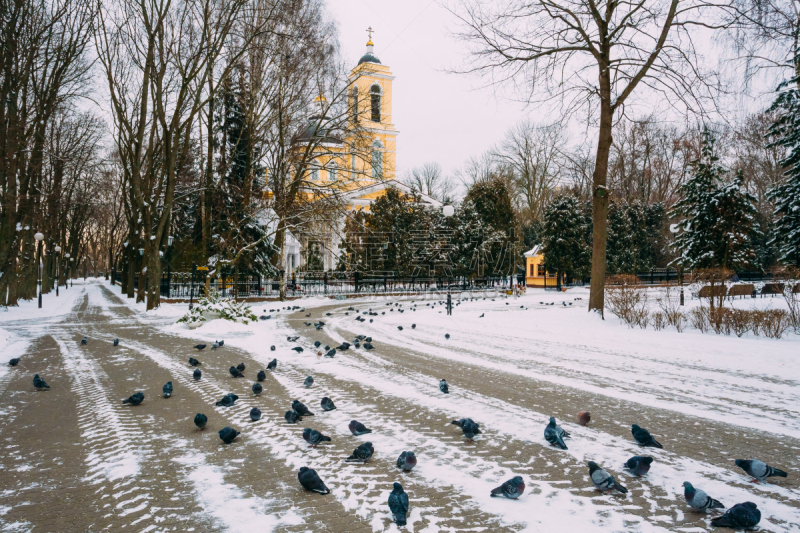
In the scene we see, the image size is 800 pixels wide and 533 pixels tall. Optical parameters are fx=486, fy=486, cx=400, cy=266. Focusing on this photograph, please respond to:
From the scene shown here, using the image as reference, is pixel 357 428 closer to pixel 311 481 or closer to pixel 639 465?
pixel 311 481

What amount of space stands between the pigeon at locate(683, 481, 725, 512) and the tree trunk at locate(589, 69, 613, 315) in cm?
1222

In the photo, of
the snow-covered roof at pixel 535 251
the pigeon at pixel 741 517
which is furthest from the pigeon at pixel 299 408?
the snow-covered roof at pixel 535 251

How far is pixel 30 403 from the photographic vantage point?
6184 mm

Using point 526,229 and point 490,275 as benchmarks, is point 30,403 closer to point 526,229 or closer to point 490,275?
point 490,275

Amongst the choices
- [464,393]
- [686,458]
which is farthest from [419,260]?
[686,458]

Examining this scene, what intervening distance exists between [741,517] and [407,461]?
221cm

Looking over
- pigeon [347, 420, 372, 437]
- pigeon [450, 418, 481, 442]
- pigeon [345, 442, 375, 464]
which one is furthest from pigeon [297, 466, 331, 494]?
pigeon [450, 418, 481, 442]

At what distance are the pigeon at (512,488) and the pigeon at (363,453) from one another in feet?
3.65

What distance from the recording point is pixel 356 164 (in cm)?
4316

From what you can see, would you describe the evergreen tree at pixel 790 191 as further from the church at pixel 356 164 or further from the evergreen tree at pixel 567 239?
the church at pixel 356 164

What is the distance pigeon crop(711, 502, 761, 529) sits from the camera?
115 inches

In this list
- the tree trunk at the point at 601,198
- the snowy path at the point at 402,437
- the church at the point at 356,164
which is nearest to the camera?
the snowy path at the point at 402,437

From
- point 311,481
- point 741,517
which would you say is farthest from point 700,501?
point 311,481

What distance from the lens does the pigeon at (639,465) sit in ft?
12.1
